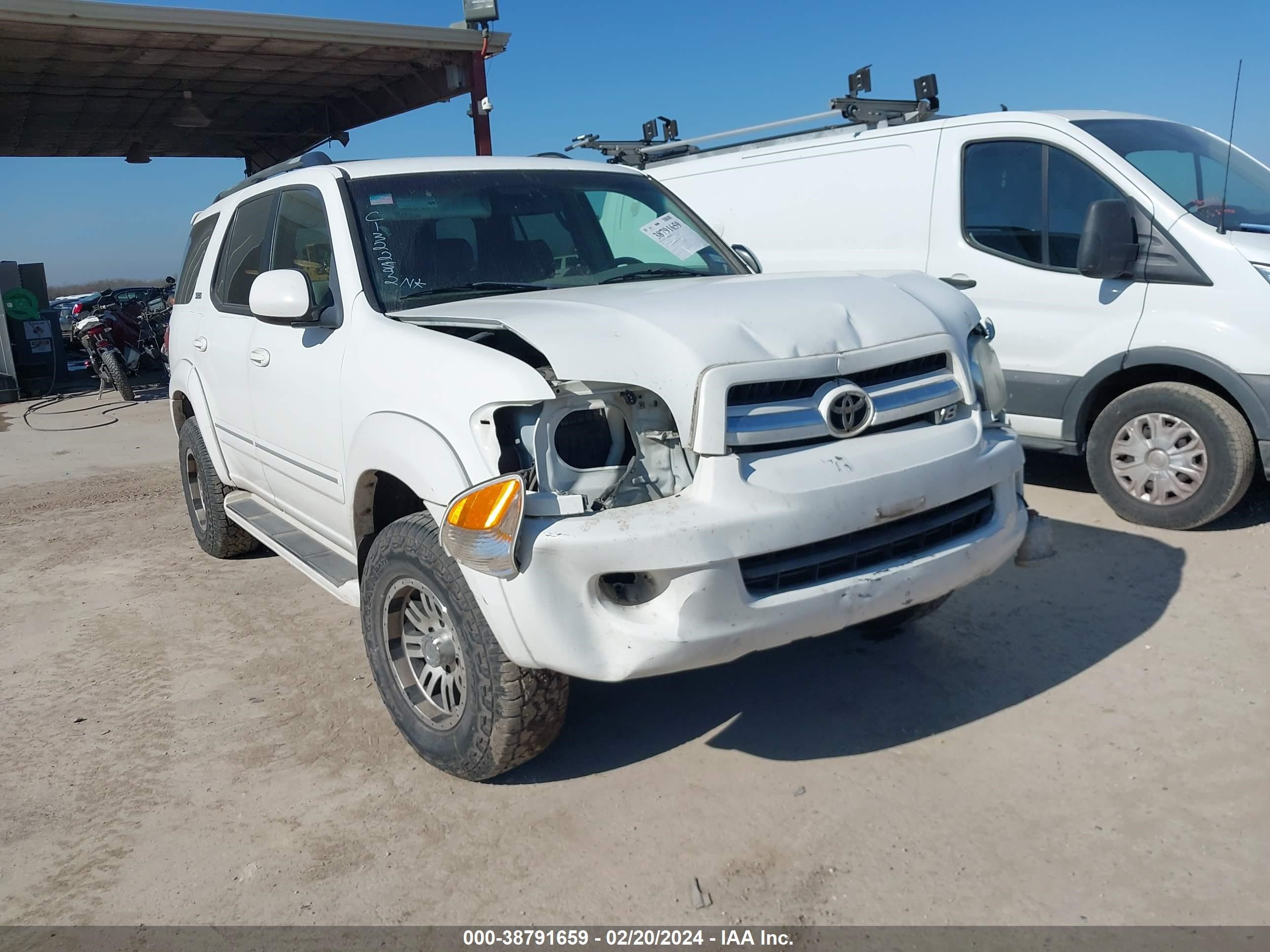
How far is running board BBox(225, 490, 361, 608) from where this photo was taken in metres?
3.73

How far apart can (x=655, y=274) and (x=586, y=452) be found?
142 centimetres

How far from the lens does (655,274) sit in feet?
13.2

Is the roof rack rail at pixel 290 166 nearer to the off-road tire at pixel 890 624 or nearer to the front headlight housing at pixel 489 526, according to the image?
the front headlight housing at pixel 489 526

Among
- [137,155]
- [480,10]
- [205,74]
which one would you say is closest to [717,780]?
[480,10]

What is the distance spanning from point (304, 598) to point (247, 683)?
101 centimetres

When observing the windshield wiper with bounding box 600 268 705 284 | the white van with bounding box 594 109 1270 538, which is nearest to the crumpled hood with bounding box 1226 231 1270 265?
the white van with bounding box 594 109 1270 538

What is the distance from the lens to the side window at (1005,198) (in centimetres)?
565

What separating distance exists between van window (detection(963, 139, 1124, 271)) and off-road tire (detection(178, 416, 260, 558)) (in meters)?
4.41

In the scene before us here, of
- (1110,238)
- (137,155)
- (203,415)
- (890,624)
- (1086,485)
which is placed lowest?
(1086,485)

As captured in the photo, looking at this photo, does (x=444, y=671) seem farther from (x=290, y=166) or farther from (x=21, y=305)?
(x=21, y=305)

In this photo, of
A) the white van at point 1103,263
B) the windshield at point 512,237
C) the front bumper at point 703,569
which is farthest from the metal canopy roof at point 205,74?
the front bumper at point 703,569

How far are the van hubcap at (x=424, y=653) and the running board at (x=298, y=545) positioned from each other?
232 mm

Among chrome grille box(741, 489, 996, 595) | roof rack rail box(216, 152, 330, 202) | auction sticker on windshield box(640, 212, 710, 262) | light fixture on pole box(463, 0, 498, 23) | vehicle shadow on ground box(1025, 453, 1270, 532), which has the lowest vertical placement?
vehicle shadow on ground box(1025, 453, 1270, 532)
